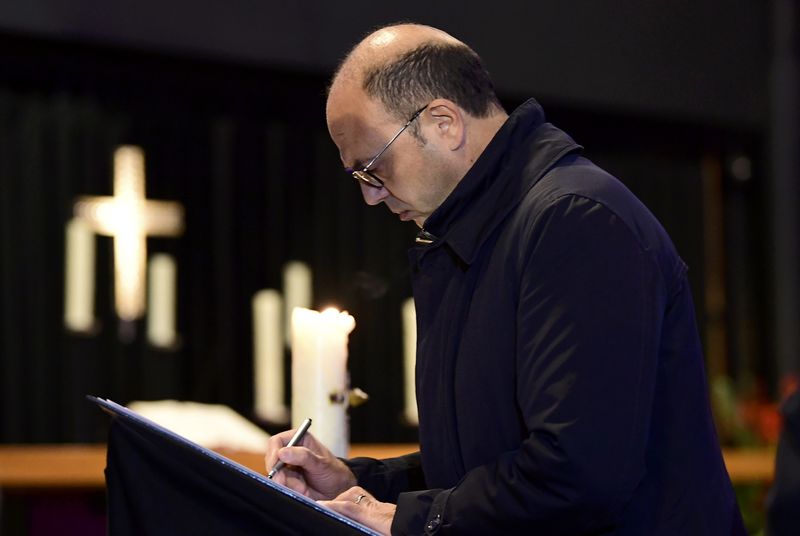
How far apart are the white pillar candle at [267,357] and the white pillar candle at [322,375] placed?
9.47ft

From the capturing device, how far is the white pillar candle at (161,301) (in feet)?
15.1

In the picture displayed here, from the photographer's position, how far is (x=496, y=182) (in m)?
1.42

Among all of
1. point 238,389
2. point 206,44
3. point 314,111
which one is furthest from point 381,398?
point 206,44

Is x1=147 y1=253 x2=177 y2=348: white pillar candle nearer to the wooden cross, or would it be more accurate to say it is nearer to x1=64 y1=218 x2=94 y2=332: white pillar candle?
the wooden cross

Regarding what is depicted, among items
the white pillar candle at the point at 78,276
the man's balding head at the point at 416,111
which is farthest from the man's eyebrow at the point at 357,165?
the white pillar candle at the point at 78,276

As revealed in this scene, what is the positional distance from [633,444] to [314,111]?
12.9ft

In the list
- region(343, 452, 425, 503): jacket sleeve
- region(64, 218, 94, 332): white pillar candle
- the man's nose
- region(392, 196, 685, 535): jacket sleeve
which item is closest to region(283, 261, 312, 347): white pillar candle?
region(64, 218, 94, 332): white pillar candle

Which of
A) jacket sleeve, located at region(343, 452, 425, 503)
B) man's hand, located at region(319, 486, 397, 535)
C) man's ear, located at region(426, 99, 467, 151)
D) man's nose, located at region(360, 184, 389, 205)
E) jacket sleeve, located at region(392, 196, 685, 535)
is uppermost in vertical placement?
man's ear, located at region(426, 99, 467, 151)

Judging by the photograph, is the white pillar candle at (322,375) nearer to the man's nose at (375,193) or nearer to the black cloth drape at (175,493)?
the man's nose at (375,193)

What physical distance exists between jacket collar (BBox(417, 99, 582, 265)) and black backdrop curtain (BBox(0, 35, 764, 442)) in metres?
2.51

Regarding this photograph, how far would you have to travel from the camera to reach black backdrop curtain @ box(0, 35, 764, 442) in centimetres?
436

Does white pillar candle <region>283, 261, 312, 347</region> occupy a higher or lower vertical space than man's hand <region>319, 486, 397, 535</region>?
lower

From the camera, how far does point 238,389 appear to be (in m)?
4.83

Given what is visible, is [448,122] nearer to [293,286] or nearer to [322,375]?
[322,375]
